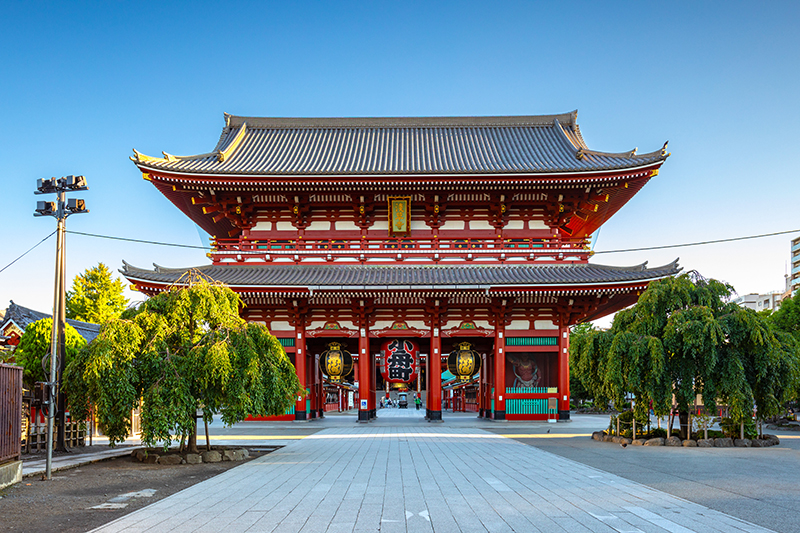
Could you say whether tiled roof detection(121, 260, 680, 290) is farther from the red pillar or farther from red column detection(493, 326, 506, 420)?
the red pillar

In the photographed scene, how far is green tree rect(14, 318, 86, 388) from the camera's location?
17.5 meters


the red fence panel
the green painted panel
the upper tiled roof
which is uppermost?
the upper tiled roof

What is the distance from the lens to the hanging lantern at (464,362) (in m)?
27.3

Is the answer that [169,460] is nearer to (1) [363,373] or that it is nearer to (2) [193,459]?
(2) [193,459]

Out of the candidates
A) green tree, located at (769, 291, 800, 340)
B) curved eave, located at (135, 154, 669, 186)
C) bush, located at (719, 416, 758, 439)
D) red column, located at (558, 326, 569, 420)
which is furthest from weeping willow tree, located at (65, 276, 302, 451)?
green tree, located at (769, 291, 800, 340)

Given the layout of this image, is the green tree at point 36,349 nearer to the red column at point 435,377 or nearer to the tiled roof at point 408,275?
the tiled roof at point 408,275

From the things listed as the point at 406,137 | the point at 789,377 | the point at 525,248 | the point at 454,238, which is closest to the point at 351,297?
the point at 454,238

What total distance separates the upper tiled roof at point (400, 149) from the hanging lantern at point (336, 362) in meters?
7.81

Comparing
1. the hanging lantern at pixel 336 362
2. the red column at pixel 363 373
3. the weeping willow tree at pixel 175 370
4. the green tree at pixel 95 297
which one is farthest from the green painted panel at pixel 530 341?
the green tree at pixel 95 297

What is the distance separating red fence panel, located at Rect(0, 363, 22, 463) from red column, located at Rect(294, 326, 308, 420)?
1493cm

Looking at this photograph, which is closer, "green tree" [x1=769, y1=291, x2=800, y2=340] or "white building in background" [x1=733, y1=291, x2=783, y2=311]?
"green tree" [x1=769, y1=291, x2=800, y2=340]

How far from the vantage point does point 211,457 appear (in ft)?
47.4

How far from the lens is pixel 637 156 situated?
26.5 m

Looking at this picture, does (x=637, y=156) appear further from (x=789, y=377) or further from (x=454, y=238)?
(x=789, y=377)
